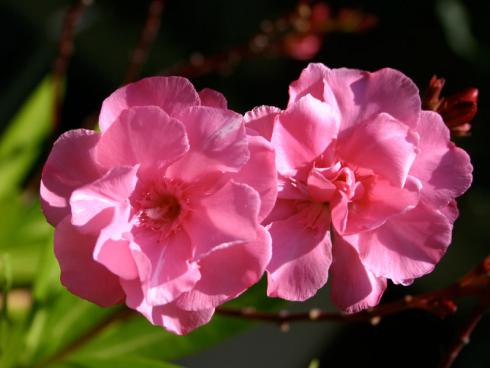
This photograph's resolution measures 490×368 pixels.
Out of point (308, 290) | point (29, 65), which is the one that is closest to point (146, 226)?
point (308, 290)

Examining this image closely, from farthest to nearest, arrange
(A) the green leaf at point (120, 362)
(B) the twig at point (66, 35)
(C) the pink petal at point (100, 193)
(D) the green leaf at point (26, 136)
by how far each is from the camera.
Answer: (D) the green leaf at point (26, 136) → (B) the twig at point (66, 35) → (A) the green leaf at point (120, 362) → (C) the pink petal at point (100, 193)

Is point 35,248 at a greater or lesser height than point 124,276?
lesser

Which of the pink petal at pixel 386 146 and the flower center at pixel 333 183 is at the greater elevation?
the pink petal at pixel 386 146

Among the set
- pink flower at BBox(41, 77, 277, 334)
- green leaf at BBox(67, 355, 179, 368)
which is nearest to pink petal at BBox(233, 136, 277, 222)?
pink flower at BBox(41, 77, 277, 334)

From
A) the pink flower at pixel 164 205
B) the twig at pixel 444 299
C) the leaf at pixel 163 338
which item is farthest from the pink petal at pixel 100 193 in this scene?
the leaf at pixel 163 338

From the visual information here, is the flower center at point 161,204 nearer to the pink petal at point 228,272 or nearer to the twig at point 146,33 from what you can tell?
the pink petal at point 228,272

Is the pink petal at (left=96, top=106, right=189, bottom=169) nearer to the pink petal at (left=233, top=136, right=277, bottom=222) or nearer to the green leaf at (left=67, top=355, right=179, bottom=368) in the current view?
→ the pink petal at (left=233, top=136, right=277, bottom=222)

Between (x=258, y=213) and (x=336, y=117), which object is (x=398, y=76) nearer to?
(x=336, y=117)
